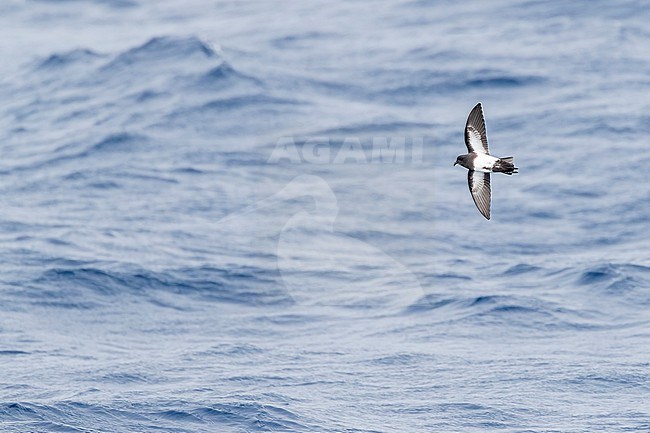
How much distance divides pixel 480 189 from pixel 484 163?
0.37 meters

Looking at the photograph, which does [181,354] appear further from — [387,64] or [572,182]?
[387,64]

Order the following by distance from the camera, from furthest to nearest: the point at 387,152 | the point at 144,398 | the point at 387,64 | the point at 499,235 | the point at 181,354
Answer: the point at 387,64 < the point at 387,152 < the point at 499,235 < the point at 181,354 < the point at 144,398

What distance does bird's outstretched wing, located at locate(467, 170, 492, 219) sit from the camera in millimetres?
18828

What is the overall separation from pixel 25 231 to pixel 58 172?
104 inches

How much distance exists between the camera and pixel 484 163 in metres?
18.9

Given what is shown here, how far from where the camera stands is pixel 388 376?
2659cm

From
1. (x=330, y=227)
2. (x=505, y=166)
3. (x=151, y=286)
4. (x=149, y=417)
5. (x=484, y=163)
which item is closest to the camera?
(x=505, y=166)

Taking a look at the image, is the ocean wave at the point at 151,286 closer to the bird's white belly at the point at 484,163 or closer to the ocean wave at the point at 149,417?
the ocean wave at the point at 149,417

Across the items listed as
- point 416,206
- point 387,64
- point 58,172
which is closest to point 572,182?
point 416,206

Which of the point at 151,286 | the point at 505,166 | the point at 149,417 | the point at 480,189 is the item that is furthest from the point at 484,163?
the point at 151,286

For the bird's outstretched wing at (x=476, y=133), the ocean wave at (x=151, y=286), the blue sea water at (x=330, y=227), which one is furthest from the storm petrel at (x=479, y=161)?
the ocean wave at (x=151, y=286)

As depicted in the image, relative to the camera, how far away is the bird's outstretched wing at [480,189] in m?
18.8

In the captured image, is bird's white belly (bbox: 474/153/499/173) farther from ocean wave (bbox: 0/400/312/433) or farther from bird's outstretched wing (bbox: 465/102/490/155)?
ocean wave (bbox: 0/400/312/433)

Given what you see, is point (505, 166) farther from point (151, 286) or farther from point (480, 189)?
point (151, 286)
